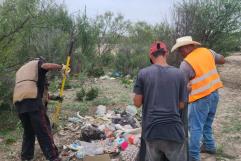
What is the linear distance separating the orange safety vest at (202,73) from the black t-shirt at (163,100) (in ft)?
4.92

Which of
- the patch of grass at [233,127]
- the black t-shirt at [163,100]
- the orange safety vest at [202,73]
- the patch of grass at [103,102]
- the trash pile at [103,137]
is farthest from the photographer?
the patch of grass at [103,102]

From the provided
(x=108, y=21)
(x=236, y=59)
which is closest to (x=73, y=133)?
(x=108, y=21)

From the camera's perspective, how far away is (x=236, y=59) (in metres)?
24.8

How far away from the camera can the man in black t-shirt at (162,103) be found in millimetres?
4711

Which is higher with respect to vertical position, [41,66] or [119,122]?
[41,66]

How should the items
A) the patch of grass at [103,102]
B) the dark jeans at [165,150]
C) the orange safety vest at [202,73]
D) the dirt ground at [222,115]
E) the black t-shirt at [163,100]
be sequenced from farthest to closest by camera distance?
the patch of grass at [103,102], the dirt ground at [222,115], the orange safety vest at [202,73], the dark jeans at [165,150], the black t-shirt at [163,100]

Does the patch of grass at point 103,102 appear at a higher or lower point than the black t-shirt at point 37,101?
lower

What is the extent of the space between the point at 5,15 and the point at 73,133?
2.83 m

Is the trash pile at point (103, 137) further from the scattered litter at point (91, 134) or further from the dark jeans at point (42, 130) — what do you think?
the dark jeans at point (42, 130)

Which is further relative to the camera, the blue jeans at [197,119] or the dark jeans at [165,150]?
the blue jeans at [197,119]

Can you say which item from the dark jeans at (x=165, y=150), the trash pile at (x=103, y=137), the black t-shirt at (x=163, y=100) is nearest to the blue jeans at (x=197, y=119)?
the trash pile at (x=103, y=137)

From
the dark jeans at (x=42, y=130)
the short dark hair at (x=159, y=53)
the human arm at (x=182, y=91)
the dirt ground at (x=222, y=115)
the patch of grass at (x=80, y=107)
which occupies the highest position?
the short dark hair at (x=159, y=53)

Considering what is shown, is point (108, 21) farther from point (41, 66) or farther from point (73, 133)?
point (41, 66)

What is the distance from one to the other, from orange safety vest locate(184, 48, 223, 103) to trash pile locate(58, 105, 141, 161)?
1397 millimetres
